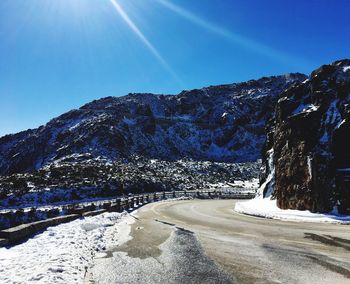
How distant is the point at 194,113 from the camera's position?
175m

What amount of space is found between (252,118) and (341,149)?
147347mm

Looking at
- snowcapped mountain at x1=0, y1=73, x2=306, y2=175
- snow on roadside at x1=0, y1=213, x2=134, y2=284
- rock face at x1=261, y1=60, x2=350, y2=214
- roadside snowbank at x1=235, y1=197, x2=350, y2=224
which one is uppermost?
snowcapped mountain at x1=0, y1=73, x2=306, y2=175

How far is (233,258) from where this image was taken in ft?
29.6

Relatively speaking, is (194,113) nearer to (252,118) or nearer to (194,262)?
(252,118)

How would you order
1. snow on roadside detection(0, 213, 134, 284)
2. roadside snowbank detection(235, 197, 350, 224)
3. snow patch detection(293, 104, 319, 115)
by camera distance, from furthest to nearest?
snow patch detection(293, 104, 319, 115), roadside snowbank detection(235, 197, 350, 224), snow on roadside detection(0, 213, 134, 284)

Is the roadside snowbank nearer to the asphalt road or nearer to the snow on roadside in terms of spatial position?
the asphalt road

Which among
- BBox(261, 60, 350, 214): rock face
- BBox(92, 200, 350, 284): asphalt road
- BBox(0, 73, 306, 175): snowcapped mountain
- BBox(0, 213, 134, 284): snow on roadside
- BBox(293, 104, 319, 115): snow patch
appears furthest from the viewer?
BBox(0, 73, 306, 175): snowcapped mountain

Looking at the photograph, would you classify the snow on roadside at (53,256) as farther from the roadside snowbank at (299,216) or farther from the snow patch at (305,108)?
the snow patch at (305,108)

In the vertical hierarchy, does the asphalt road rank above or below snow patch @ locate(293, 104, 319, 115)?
below

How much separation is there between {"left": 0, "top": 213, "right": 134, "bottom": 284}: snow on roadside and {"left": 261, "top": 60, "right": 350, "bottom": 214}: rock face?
11.2 metres

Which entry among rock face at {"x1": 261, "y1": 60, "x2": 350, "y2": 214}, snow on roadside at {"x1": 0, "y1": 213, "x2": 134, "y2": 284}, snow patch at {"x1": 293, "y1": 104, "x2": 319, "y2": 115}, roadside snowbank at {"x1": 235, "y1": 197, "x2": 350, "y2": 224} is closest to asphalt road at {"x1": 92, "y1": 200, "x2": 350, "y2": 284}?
snow on roadside at {"x1": 0, "y1": 213, "x2": 134, "y2": 284}

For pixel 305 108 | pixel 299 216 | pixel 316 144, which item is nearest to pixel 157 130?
pixel 305 108

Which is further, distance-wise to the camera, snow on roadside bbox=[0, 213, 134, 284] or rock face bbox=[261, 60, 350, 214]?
rock face bbox=[261, 60, 350, 214]

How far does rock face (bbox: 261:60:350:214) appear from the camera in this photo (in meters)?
18.2
